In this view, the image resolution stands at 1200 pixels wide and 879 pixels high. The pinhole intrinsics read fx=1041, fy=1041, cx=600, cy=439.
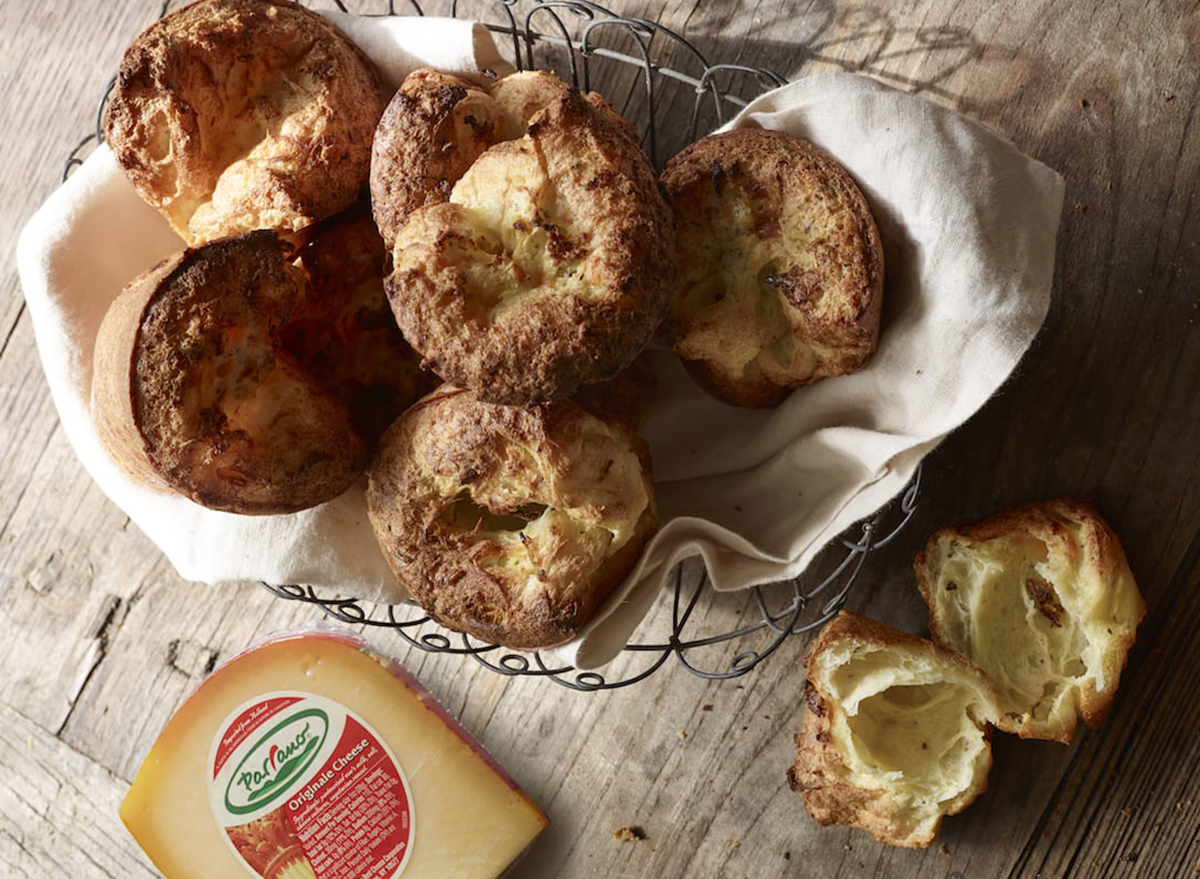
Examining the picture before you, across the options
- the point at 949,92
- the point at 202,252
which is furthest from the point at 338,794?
the point at 949,92

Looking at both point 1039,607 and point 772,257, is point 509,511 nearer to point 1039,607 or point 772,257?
point 772,257

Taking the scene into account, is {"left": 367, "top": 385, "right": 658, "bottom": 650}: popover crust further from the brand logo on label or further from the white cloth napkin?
the brand logo on label

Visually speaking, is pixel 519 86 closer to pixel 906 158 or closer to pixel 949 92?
pixel 906 158

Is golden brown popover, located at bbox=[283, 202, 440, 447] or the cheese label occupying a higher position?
golden brown popover, located at bbox=[283, 202, 440, 447]

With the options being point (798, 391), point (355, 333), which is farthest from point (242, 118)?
point (798, 391)

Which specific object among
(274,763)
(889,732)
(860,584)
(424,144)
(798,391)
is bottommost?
(889,732)

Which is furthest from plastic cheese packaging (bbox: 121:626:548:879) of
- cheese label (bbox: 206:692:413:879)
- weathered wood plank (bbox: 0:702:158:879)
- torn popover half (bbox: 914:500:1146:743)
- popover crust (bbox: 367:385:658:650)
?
torn popover half (bbox: 914:500:1146:743)
